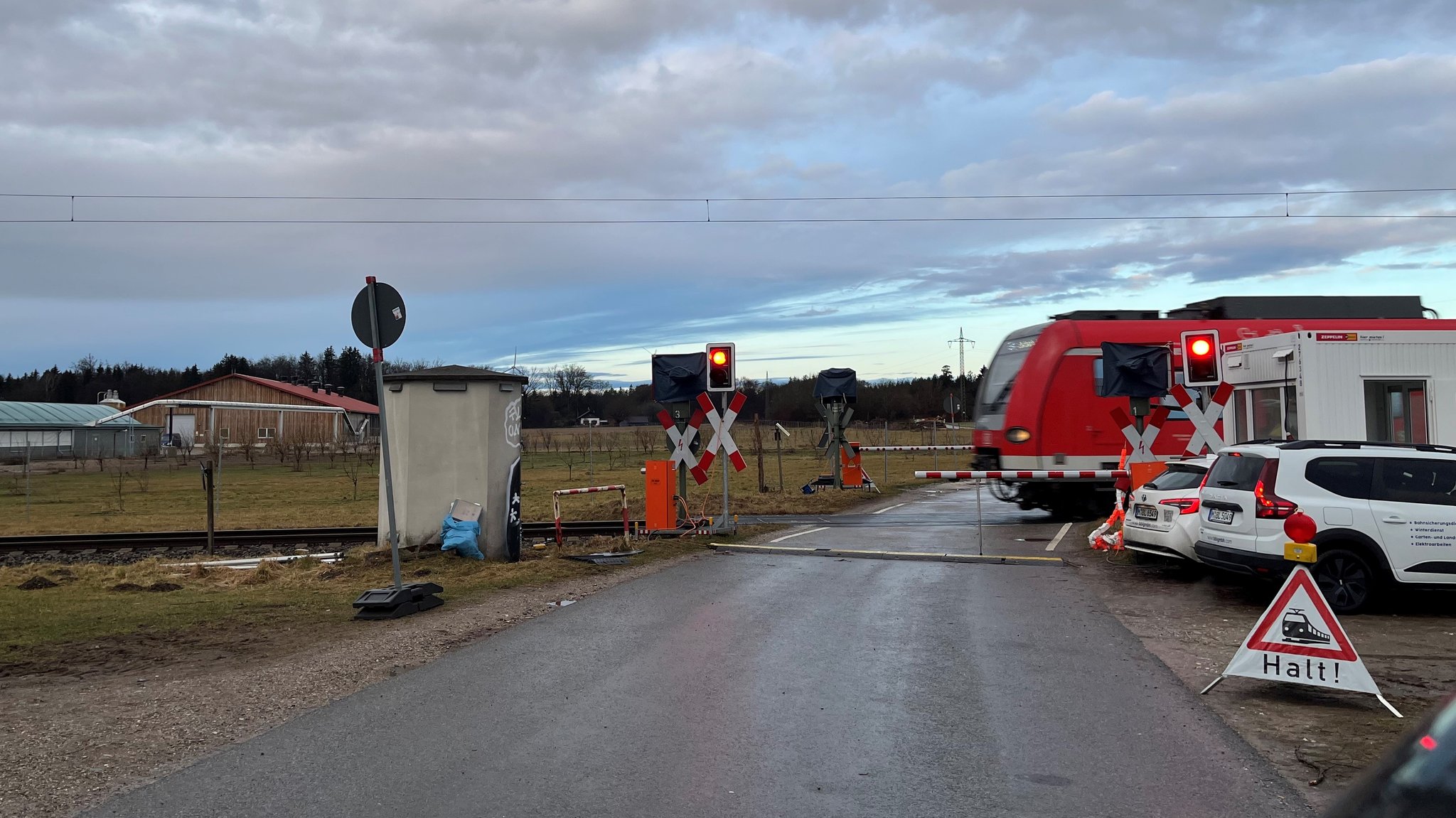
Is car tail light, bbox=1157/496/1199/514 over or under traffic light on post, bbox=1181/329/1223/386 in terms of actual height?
under

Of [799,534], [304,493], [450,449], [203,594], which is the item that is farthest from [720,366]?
[304,493]

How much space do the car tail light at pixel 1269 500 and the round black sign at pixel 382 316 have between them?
826 cm

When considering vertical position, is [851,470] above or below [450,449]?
below

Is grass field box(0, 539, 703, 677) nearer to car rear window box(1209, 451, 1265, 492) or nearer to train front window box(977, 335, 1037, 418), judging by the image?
car rear window box(1209, 451, 1265, 492)

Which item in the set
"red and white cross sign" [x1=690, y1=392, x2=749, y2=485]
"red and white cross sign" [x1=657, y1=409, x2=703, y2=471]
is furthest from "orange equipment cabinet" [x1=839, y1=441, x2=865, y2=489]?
"red and white cross sign" [x1=657, y1=409, x2=703, y2=471]

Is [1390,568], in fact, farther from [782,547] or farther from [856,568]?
[782,547]

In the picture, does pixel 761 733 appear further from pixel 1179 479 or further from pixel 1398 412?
pixel 1398 412

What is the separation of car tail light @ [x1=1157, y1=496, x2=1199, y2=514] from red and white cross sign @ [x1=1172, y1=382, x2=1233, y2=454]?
4.44 meters

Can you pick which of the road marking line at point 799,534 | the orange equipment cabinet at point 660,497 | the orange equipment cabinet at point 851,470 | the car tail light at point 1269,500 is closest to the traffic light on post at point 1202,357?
the car tail light at point 1269,500

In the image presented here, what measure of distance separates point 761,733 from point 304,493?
101 ft

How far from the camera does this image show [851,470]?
28484mm

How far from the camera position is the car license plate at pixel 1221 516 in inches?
407

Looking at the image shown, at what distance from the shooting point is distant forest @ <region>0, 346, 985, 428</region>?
286ft

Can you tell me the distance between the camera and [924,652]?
26.6 feet
